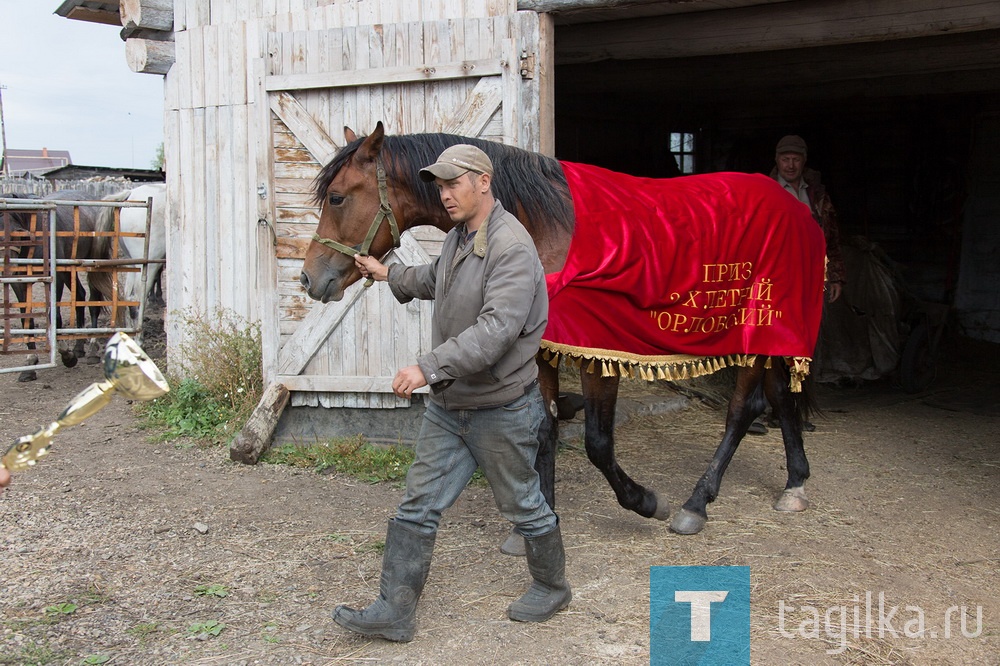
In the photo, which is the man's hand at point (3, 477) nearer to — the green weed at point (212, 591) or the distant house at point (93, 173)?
the green weed at point (212, 591)

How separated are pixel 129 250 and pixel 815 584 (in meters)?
7.46

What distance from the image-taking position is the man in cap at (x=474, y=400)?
2.68 metres

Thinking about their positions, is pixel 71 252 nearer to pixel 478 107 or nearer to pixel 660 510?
pixel 478 107

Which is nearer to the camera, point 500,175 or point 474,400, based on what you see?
point 474,400

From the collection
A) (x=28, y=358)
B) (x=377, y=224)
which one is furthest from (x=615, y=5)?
(x=28, y=358)

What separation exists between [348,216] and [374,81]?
191cm

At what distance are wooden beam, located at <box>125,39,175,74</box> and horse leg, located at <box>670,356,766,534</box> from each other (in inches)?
191

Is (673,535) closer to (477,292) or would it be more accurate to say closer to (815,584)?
(815,584)

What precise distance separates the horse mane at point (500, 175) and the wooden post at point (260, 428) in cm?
203

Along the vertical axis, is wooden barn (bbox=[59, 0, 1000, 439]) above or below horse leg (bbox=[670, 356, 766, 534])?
above

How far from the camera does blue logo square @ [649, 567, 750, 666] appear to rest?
2.85m

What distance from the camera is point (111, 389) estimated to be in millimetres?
1931

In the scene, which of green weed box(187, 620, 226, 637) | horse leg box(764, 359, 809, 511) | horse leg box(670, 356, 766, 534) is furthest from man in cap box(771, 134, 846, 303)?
green weed box(187, 620, 226, 637)

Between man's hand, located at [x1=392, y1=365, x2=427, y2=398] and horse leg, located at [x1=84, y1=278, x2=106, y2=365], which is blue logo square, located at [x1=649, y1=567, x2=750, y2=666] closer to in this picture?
man's hand, located at [x1=392, y1=365, x2=427, y2=398]
